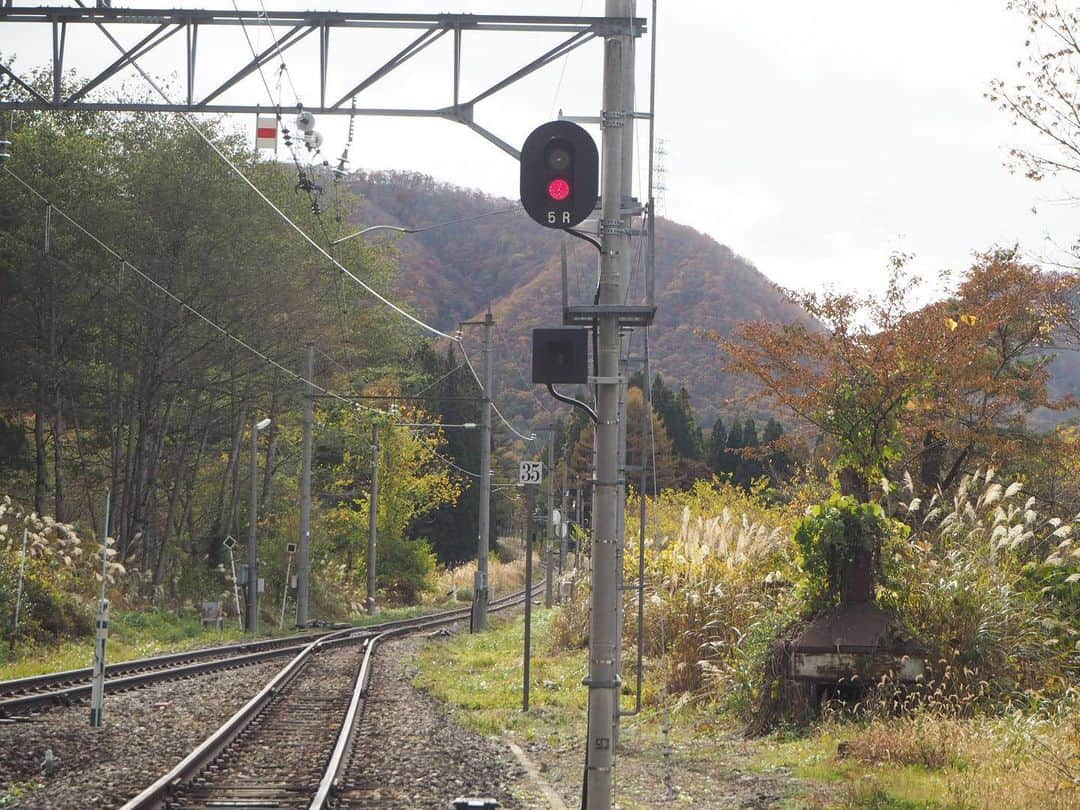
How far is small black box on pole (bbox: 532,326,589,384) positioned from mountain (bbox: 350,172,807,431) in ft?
264

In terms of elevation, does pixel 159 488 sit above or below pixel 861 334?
below

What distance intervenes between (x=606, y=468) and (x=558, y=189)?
1676 mm

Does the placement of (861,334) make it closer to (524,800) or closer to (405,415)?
(524,800)

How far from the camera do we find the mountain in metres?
105

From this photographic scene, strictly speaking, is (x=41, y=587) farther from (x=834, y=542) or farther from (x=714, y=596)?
(x=834, y=542)

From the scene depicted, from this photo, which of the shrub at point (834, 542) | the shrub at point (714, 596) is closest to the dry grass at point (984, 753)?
Answer: the shrub at point (834, 542)

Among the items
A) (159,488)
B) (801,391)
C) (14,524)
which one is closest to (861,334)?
(801,391)

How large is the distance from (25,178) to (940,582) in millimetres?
27768

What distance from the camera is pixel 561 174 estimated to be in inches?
293

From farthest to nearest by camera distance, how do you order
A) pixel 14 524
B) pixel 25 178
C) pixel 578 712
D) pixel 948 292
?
pixel 25 178 → pixel 14 524 → pixel 948 292 → pixel 578 712

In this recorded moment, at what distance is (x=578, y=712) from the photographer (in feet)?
51.0

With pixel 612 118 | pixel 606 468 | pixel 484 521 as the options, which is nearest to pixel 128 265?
pixel 484 521

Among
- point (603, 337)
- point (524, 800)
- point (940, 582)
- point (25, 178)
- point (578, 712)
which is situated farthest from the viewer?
point (25, 178)

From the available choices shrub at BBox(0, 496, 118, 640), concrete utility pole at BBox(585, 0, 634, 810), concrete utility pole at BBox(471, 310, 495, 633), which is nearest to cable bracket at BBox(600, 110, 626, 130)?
concrete utility pole at BBox(585, 0, 634, 810)
